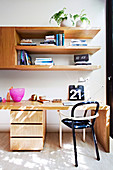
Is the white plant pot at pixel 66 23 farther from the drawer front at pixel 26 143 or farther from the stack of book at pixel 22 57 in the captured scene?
the drawer front at pixel 26 143

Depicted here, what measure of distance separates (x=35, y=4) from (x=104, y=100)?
2.23 metres

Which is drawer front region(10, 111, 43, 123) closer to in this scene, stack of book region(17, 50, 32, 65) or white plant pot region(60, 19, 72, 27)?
stack of book region(17, 50, 32, 65)

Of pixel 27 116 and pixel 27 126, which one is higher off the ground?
pixel 27 116

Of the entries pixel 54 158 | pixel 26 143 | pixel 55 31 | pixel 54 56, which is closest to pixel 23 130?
pixel 26 143

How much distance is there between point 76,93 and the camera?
7.74 feet

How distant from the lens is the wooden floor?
5.10 feet

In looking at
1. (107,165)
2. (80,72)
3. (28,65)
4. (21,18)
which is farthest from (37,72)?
(107,165)

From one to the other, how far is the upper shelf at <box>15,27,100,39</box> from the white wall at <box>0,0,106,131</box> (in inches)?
11.2

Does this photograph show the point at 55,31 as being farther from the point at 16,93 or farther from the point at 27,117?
the point at 27,117

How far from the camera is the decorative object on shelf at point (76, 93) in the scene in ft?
7.73

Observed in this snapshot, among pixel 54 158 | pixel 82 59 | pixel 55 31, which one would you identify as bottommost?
pixel 54 158

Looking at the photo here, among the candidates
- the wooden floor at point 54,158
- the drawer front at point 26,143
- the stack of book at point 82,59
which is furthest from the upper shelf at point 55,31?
the wooden floor at point 54,158

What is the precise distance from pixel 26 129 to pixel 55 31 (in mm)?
1584

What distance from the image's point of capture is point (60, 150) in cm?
193
